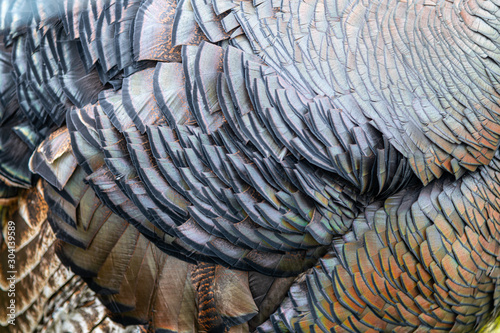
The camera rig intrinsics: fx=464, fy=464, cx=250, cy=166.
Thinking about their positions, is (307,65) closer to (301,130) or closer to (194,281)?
(301,130)

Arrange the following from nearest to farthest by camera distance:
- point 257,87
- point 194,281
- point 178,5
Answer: point 257,87, point 178,5, point 194,281

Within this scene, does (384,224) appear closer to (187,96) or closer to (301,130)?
(301,130)

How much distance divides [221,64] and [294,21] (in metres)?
0.29

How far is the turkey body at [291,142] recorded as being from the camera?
61.2 inches

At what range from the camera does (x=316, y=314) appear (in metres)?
1.68

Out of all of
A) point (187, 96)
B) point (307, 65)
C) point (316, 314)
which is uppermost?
point (307, 65)

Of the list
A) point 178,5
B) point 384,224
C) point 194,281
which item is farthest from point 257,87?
point 194,281

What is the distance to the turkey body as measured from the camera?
1554mm

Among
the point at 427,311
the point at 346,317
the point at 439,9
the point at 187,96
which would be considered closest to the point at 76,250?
the point at 187,96

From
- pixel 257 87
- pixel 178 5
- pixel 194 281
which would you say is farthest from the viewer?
pixel 194 281

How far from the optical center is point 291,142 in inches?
60.3

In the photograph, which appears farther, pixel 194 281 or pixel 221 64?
pixel 194 281

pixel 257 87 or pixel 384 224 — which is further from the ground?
pixel 257 87

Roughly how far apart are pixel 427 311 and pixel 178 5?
140cm
